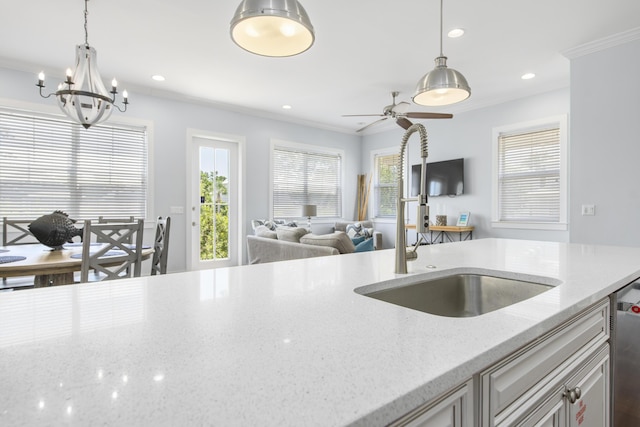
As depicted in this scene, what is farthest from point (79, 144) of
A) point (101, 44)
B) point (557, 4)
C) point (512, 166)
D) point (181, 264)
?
point (512, 166)

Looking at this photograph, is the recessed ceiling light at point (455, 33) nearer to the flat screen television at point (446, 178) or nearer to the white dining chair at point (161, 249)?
the flat screen television at point (446, 178)

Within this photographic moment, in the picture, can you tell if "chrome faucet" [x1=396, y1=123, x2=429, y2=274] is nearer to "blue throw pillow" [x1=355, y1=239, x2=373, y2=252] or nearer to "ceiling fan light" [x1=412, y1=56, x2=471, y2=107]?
"ceiling fan light" [x1=412, y1=56, x2=471, y2=107]

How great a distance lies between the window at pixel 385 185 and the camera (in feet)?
23.0

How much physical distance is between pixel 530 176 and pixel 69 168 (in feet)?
20.2

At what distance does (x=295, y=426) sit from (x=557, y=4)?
3682 mm

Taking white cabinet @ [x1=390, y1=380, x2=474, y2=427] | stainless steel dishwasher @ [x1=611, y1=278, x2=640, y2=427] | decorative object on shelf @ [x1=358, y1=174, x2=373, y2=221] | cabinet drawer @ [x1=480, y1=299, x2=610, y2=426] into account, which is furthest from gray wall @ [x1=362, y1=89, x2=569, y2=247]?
white cabinet @ [x1=390, y1=380, x2=474, y2=427]

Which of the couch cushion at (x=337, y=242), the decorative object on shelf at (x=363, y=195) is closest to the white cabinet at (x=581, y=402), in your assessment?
the couch cushion at (x=337, y=242)

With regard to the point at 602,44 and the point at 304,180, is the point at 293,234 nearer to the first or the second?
the point at 304,180

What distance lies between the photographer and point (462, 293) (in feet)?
4.65

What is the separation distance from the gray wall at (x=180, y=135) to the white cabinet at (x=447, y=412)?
498 cm

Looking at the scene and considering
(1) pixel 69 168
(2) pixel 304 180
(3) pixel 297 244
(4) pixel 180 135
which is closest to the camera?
(3) pixel 297 244

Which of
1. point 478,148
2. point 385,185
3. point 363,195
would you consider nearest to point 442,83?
point 478,148

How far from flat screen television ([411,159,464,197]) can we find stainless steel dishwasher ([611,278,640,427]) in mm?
4432

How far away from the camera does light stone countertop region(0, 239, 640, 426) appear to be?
0.43m
